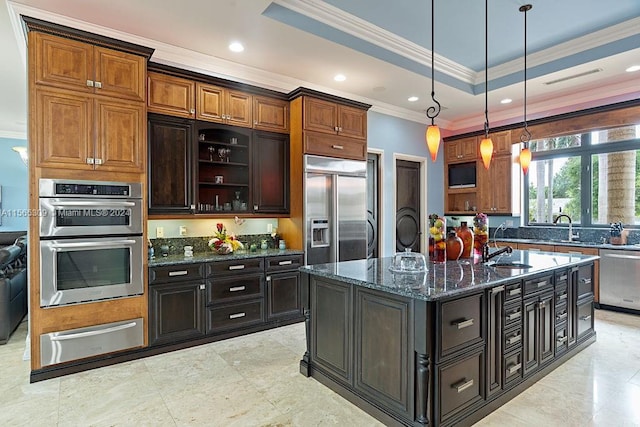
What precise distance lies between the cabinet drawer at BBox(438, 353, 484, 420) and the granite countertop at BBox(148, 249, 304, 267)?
93.5 inches

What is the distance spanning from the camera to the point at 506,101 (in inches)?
219

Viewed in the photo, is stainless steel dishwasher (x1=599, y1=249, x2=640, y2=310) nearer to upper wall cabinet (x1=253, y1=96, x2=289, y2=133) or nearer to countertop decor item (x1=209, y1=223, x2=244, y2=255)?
upper wall cabinet (x1=253, y1=96, x2=289, y2=133)

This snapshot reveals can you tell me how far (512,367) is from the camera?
2.48m

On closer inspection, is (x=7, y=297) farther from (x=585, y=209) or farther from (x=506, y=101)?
(x=585, y=209)

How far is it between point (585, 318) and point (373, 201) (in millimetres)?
3143

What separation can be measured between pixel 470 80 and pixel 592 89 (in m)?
1.69

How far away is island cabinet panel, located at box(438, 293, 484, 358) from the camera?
6.57ft

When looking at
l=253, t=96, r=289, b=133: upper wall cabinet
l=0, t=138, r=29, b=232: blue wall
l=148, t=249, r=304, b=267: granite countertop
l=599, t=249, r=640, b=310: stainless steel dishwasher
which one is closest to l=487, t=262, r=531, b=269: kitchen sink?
l=148, t=249, r=304, b=267: granite countertop

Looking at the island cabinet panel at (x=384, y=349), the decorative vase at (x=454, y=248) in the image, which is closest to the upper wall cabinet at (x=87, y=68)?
the island cabinet panel at (x=384, y=349)

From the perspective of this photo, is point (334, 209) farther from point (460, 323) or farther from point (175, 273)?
point (460, 323)

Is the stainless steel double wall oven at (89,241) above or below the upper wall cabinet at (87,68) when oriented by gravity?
below

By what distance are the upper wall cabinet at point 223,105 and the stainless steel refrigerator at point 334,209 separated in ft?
2.94

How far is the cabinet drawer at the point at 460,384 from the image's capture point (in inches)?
79.3

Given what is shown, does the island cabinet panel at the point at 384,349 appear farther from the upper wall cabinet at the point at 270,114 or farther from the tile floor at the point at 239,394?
the upper wall cabinet at the point at 270,114
